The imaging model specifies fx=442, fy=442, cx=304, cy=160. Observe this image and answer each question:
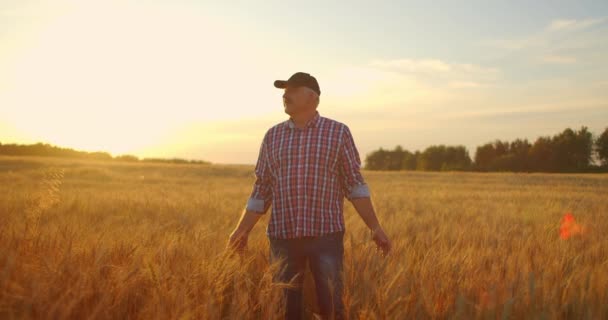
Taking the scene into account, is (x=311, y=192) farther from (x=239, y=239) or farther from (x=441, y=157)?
(x=441, y=157)

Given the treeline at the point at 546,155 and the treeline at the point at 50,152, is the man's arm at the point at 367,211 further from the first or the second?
the treeline at the point at 546,155

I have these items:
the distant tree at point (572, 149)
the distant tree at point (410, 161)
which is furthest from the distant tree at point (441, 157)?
the distant tree at point (572, 149)

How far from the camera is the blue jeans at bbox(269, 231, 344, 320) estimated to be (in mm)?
2420

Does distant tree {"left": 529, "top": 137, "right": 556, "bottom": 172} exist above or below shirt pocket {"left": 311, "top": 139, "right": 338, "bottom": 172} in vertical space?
above

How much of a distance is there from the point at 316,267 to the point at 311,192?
0.42 meters

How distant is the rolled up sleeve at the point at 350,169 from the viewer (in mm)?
2607

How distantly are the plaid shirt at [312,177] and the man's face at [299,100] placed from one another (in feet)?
0.28

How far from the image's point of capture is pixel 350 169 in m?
2.61

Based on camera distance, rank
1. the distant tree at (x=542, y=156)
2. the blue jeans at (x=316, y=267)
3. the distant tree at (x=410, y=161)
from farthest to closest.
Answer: the distant tree at (x=410, y=161), the distant tree at (x=542, y=156), the blue jeans at (x=316, y=267)

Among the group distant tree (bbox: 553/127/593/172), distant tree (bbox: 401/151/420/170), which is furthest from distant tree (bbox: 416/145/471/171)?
distant tree (bbox: 553/127/593/172)

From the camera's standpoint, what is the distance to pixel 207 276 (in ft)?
7.35

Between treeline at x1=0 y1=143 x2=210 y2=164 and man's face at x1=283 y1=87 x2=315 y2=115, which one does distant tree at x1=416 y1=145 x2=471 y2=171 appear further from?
man's face at x1=283 y1=87 x2=315 y2=115

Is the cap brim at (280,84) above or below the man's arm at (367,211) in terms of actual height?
above

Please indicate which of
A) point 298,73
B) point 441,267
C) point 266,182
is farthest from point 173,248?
point 441,267
